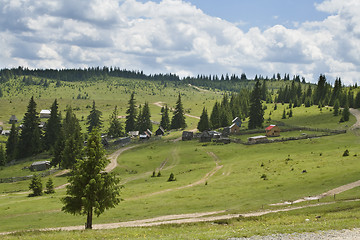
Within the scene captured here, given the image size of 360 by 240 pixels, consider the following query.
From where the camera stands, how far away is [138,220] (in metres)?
38.2

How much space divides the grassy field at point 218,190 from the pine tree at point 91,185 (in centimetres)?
558

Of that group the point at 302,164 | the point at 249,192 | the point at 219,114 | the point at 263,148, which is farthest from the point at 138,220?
the point at 219,114

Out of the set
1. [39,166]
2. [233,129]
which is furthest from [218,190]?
[233,129]

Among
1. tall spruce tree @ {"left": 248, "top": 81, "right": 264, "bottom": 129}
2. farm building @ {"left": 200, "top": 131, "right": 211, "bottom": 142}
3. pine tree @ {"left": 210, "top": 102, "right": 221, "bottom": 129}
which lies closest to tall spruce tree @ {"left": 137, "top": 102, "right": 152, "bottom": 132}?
pine tree @ {"left": 210, "top": 102, "right": 221, "bottom": 129}

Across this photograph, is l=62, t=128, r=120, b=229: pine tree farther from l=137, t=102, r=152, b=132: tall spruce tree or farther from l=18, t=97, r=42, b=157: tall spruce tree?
l=137, t=102, r=152, b=132: tall spruce tree

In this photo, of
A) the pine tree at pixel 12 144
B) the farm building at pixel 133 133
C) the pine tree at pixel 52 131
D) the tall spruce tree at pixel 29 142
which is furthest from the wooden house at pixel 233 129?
the pine tree at pixel 12 144

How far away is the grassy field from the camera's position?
2738cm

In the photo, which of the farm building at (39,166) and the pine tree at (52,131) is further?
the pine tree at (52,131)

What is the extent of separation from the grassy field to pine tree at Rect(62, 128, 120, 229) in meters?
5.58

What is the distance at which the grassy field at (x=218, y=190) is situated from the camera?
27.4 meters

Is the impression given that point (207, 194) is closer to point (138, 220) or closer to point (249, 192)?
point (249, 192)

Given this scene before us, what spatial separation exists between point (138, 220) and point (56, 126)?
88823mm

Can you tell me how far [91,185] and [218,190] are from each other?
24.7 m

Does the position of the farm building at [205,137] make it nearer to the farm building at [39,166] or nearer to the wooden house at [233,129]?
the wooden house at [233,129]
